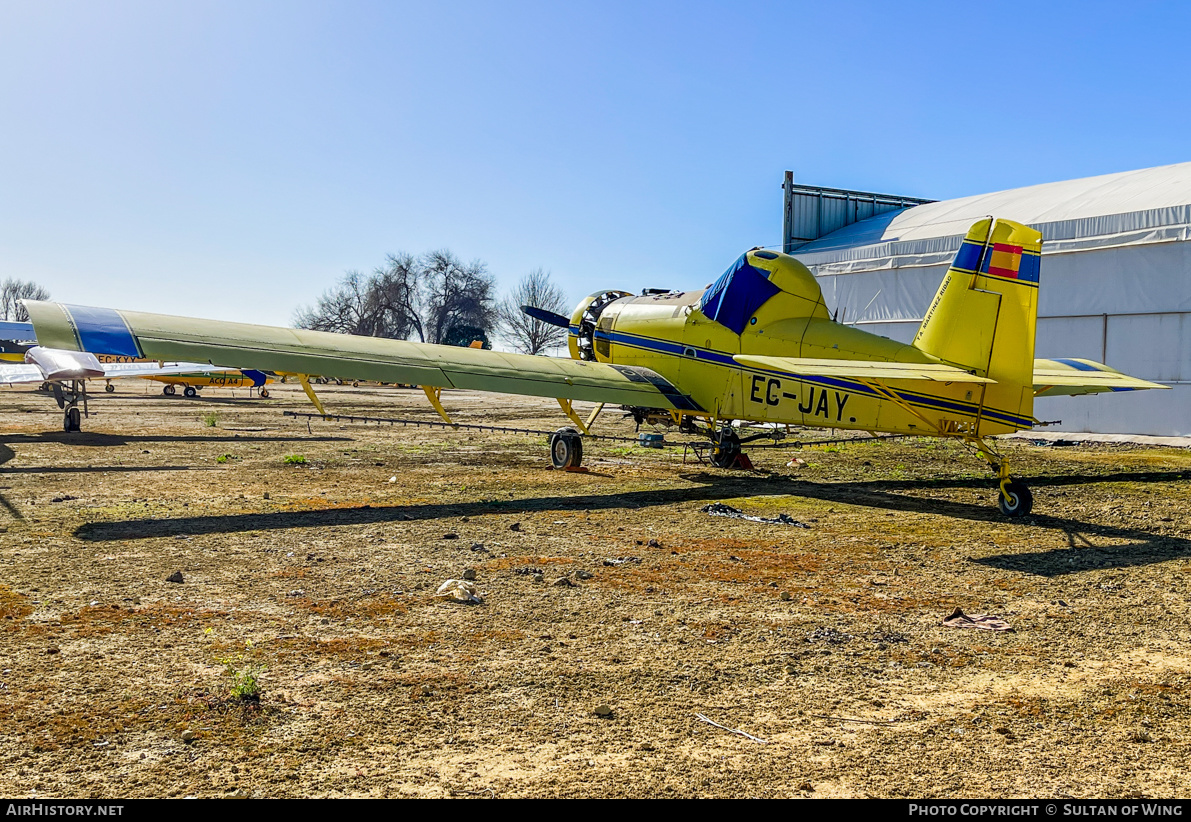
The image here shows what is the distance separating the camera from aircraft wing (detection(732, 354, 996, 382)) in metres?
9.49

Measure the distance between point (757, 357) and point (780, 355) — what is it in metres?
2.43

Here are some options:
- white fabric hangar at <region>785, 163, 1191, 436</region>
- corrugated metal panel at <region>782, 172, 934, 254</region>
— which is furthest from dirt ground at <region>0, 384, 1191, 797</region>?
corrugated metal panel at <region>782, 172, 934, 254</region>

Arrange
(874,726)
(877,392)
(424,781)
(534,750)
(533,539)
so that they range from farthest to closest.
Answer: (877,392) < (533,539) < (874,726) < (534,750) < (424,781)

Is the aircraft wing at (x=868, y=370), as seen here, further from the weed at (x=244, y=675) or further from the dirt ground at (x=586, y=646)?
the weed at (x=244, y=675)

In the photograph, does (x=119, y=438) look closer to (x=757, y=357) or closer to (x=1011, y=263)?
(x=757, y=357)

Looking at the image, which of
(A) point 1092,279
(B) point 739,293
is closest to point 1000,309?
(B) point 739,293

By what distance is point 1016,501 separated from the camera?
10297 millimetres

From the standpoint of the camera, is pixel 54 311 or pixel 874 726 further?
pixel 54 311

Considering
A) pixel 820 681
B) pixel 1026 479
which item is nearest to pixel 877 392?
pixel 1026 479

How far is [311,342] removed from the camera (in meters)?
11.9

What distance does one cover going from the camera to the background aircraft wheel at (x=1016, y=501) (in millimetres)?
10266

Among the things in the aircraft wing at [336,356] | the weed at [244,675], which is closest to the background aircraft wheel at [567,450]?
the aircraft wing at [336,356]
